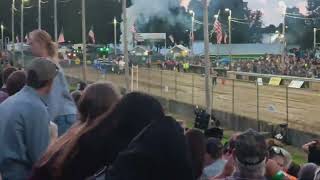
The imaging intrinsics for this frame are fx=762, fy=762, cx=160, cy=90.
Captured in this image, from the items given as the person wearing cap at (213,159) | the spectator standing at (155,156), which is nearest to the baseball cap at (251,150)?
the spectator standing at (155,156)

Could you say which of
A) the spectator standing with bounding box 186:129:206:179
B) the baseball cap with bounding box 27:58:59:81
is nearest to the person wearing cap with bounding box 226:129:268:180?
the spectator standing with bounding box 186:129:206:179

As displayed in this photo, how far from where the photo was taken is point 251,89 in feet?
92.0

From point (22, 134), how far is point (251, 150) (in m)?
1.64

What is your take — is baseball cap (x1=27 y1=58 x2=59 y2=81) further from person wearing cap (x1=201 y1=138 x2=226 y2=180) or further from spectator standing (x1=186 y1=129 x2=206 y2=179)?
person wearing cap (x1=201 y1=138 x2=226 y2=180)

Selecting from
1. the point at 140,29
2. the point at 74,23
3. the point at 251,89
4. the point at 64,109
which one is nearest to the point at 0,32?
the point at 74,23

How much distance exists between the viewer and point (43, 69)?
17.7 ft

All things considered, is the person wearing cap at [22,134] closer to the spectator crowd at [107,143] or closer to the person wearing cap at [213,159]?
the spectator crowd at [107,143]

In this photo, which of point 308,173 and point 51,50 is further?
point 51,50

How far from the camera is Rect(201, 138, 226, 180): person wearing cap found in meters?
6.89

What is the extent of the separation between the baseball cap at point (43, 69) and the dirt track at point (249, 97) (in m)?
18.1

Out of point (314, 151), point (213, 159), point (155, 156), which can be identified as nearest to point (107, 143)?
point (155, 156)

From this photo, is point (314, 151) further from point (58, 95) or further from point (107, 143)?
point (107, 143)

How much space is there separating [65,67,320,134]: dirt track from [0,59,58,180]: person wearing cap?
1817cm

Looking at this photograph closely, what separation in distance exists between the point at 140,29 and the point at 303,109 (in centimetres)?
10984
